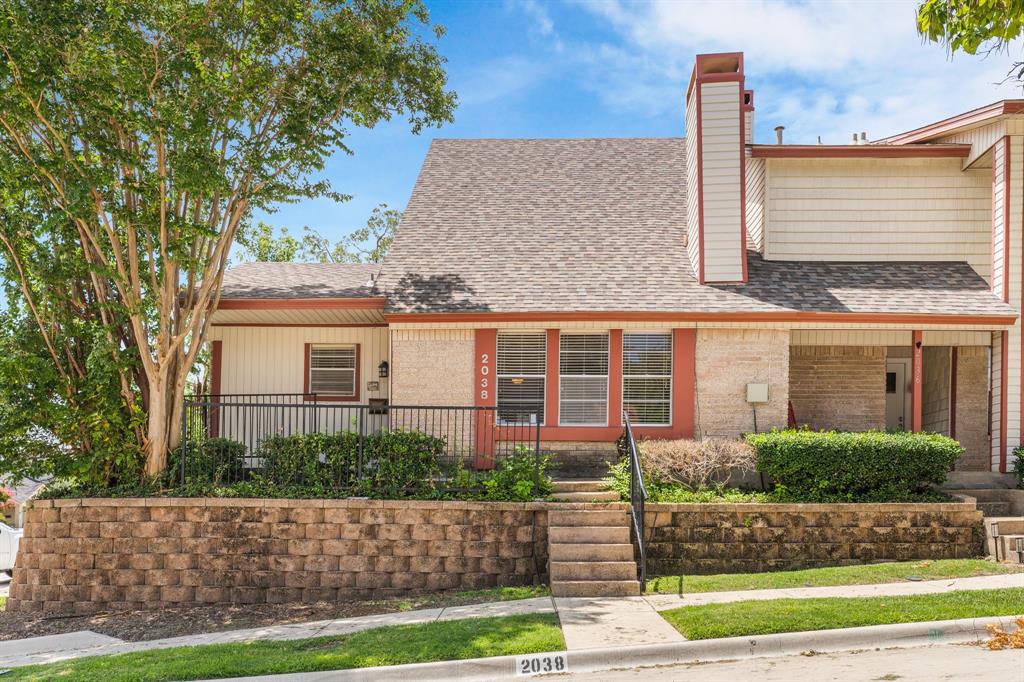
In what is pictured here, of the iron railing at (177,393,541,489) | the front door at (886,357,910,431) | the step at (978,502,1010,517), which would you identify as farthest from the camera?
the front door at (886,357,910,431)

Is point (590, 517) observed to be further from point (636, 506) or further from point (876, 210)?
point (876, 210)

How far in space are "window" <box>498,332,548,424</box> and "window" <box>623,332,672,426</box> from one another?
1.39m

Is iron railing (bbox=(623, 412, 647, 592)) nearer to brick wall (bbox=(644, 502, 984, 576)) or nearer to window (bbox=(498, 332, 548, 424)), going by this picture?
brick wall (bbox=(644, 502, 984, 576))

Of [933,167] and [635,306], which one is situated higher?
[933,167]

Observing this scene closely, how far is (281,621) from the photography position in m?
9.94

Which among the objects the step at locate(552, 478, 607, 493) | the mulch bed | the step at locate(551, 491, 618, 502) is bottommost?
the mulch bed

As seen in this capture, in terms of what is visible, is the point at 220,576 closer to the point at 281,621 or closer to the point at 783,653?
the point at 281,621

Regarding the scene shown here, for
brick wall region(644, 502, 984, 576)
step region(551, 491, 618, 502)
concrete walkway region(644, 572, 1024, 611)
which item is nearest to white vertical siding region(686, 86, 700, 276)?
step region(551, 491, 618, 502)

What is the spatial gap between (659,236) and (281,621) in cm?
937

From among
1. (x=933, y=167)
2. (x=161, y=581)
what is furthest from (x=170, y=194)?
(x=933, y=167)

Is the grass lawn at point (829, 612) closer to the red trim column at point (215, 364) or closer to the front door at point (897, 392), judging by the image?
the front door at point (897, 392)

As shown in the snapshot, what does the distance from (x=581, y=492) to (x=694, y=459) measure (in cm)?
166

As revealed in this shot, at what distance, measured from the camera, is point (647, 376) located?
13.6 meters

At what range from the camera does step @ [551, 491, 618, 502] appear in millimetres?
11242
